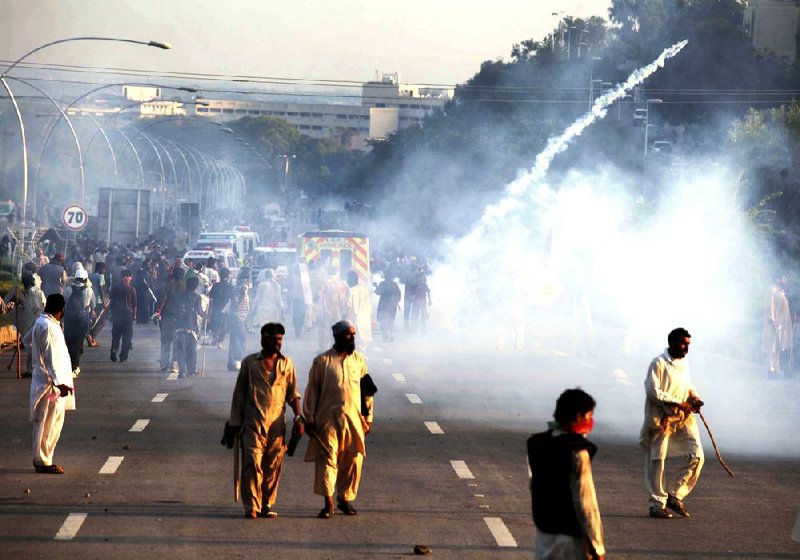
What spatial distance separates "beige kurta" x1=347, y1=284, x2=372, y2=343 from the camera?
2378cm

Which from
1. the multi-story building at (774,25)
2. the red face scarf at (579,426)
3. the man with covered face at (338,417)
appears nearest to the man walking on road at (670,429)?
the man with covered face at (338,417)

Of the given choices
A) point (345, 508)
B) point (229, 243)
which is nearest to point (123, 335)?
point (345, 508)

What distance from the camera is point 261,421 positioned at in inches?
458

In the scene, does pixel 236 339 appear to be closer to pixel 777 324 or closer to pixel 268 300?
pixel 268 300

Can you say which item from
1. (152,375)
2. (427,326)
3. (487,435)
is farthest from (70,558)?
(427,326)

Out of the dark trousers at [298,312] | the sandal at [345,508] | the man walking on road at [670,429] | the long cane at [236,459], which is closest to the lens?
the long cane at [236,459]

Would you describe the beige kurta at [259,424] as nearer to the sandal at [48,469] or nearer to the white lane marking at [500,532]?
the white lane marking at [500,532]

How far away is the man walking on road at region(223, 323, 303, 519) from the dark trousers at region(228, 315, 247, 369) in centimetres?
1327

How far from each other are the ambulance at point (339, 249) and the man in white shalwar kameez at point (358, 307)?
33.9ft

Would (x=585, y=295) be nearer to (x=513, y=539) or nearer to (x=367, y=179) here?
(x=513, y=539)

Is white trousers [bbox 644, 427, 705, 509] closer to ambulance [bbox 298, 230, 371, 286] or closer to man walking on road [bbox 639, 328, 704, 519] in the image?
man walking on road [bbox 639, 328, 704, 519]

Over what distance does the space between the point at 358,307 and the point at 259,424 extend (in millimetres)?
12967

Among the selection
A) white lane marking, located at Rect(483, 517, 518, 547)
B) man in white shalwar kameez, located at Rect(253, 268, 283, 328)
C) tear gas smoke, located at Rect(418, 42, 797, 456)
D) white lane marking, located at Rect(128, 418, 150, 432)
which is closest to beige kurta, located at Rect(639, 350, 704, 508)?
white lane marking, located at Rect(483, 517, 518, 547)

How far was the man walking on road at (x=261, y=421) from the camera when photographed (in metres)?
11.6
